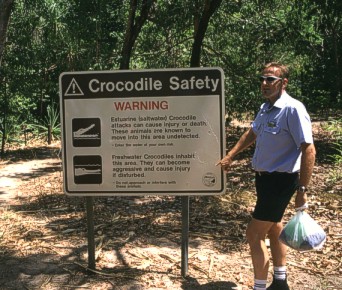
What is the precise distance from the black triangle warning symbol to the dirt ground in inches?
58.9

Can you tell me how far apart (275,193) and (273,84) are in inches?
30.1

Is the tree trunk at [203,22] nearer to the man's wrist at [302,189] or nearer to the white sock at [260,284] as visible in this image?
the man's wrist at [302,189]

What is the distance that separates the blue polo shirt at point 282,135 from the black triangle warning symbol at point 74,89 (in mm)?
1450

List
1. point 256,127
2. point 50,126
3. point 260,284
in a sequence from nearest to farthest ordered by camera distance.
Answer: point 260,284 < point 256,127 < point 50,126

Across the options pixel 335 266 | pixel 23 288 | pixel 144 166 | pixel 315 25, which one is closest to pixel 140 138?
pixel 144 166

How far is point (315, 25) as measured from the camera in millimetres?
12891

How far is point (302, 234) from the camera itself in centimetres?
337

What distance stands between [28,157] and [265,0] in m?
7.06

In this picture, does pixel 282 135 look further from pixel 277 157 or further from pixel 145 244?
pixel 145 244

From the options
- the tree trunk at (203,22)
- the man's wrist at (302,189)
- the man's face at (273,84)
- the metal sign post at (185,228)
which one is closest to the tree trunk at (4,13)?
the metal sign post at (185,228)

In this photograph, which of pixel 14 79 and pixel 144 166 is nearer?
pixel 144 166

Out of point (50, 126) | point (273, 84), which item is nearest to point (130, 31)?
point (50, 126)

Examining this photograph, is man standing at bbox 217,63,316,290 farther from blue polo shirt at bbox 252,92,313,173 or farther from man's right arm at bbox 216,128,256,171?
man's right arm at bbox 216,128,256,171

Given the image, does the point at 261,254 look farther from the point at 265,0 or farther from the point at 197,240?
the point at 265,0
